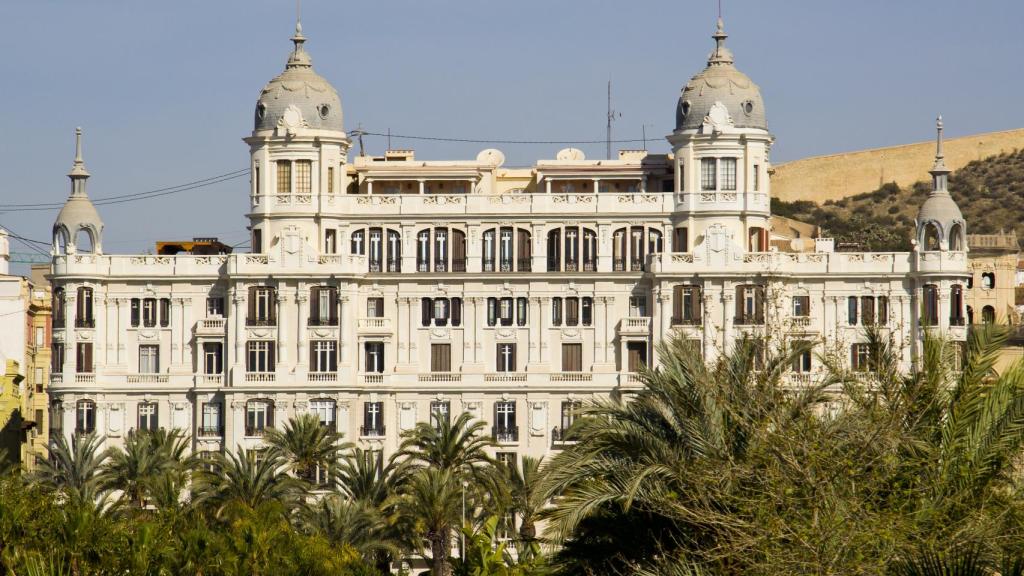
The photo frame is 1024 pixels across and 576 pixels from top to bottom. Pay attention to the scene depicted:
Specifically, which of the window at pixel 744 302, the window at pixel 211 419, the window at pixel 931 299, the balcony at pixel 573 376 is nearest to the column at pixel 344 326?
the window at pixel 211 419

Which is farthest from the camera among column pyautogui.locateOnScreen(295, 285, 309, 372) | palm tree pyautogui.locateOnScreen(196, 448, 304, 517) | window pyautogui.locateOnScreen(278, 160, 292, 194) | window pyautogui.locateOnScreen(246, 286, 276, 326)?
window pyautogui.locateOnScreen(278, 160, 292, 194)

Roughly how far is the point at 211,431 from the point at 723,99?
1263 inches

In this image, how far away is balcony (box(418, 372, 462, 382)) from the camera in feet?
427

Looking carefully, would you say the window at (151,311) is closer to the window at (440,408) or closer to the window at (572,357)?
the window at (440,408)

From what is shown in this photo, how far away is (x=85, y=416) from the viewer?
131125mm

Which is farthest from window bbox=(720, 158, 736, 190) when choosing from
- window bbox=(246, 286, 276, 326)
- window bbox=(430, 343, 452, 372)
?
window bbox=(246, 286, 276, 326)

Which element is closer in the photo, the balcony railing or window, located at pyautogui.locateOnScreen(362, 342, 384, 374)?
the balcony railing

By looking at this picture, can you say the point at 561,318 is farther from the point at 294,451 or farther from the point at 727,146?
the point at 294,451

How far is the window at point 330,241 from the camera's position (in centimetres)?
13300

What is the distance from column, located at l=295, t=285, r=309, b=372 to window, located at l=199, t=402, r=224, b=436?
495 centimetres

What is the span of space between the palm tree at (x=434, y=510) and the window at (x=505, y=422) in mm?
21896

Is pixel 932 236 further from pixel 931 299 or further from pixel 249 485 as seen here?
pixel 249 485

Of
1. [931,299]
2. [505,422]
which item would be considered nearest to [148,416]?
[505,422]

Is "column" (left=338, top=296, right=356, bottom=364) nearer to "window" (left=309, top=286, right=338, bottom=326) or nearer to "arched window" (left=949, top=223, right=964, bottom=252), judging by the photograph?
"window" (left=309, top=286, right=338, bottom=326)
